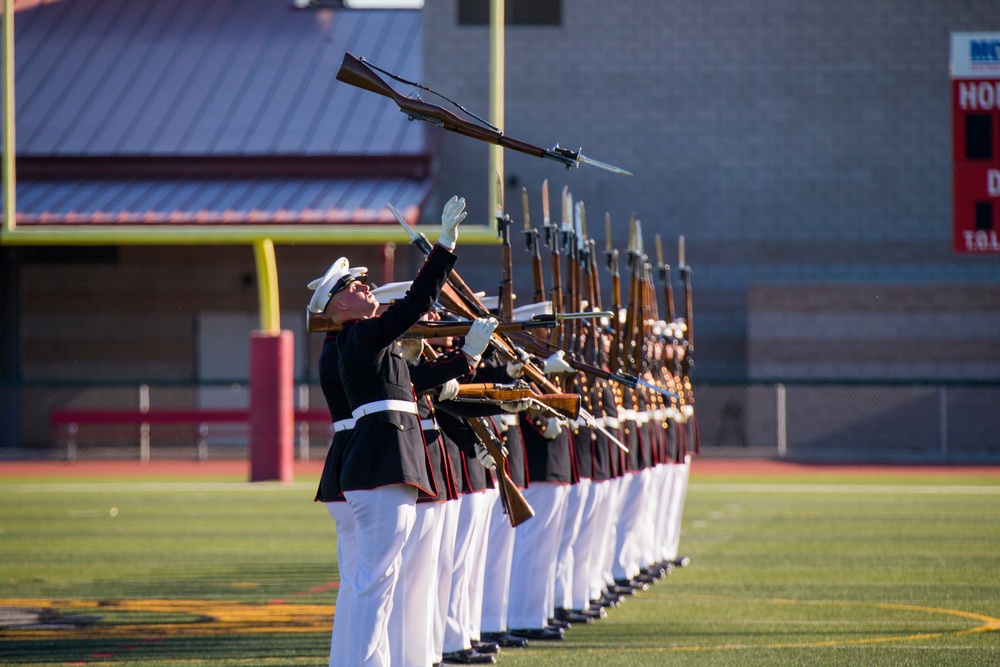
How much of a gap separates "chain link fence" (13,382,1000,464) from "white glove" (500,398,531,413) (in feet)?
47.7

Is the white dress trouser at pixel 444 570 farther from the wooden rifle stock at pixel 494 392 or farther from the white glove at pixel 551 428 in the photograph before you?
the white glove at pixel 551 428

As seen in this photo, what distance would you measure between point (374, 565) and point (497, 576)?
1.76 metres

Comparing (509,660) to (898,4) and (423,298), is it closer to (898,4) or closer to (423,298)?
(423,298)

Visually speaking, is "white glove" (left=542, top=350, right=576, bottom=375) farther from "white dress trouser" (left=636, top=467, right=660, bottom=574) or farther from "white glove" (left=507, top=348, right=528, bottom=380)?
"white dress trouser" (left=636, top=467, right=660, bottom=574)

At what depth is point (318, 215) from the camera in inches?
748

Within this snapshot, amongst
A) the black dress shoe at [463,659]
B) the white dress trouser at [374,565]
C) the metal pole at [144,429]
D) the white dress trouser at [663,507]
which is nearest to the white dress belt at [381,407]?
the white dress trouser at [374,565]

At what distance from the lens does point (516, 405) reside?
20.2 ft

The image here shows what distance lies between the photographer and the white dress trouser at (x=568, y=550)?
769cm

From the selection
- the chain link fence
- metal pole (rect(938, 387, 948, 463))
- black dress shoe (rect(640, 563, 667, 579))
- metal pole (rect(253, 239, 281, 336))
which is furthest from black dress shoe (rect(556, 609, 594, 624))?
metal pole (rect(938, 387, 948, 463))

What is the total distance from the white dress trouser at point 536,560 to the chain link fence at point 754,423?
13350 millimetres

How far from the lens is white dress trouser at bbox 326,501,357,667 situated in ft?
18.2

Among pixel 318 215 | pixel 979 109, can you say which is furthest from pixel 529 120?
pixel 979 109

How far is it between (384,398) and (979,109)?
5.47 m

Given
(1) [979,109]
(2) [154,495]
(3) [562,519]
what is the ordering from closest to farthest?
(3) [562,519], (1) [979,109], (2) [154,495]
